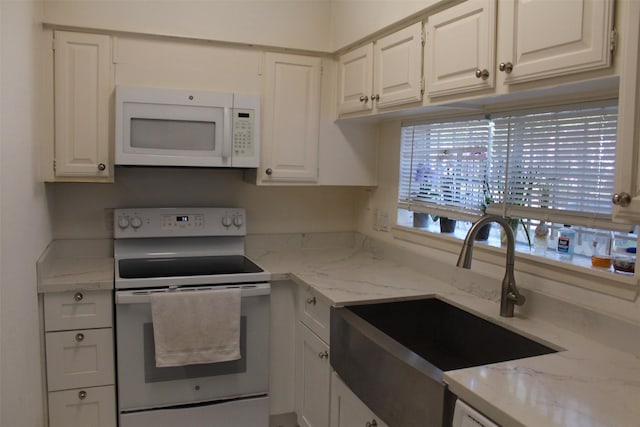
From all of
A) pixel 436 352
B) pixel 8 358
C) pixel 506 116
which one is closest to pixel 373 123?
pixel 506 116

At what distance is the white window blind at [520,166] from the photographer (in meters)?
1.73

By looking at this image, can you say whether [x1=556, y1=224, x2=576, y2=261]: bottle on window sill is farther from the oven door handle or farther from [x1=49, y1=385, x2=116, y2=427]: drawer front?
[x1=49, y1=385, x2=116, y2=427]: drawer front

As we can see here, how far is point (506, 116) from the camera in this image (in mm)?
2094

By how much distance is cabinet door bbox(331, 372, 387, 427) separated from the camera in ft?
5.75

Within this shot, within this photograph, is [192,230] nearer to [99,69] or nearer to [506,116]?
[99,69]

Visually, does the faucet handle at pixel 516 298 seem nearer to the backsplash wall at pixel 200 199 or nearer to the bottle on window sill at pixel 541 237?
the bottle on window sill at pixel 541 237

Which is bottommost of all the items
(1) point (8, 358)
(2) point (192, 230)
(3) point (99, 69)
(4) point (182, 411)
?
(4) point (182, 411)

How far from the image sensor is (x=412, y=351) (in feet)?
6.22

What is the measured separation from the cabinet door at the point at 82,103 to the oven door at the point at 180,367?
689 mm

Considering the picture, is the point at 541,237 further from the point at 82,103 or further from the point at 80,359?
the point at 82,103

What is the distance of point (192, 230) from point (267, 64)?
3.23 feet

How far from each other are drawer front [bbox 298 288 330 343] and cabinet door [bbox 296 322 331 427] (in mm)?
34

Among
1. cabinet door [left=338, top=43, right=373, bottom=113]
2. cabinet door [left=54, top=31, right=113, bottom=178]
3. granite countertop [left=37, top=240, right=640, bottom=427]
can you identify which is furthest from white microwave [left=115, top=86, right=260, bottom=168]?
granite countertop [left=37, top=240, right=640, bottom=427]

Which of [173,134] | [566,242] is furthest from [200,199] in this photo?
[566,242]
